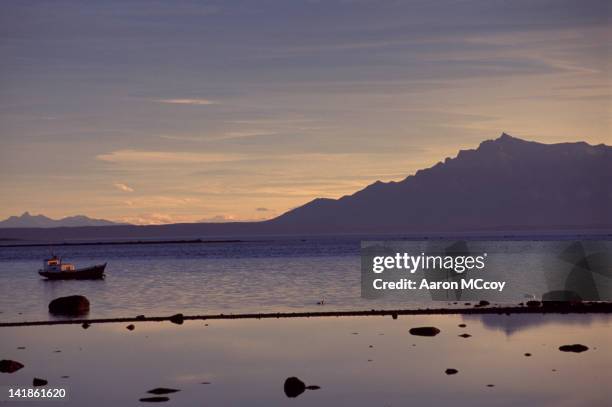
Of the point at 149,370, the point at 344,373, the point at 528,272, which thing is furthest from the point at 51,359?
the point at 528,272

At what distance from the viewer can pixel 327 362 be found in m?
41.1

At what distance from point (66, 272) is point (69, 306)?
6272cm

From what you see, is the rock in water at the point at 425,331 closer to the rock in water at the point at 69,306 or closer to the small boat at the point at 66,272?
the rock in water at the point at 69,306

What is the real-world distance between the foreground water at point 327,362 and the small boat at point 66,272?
236 feet

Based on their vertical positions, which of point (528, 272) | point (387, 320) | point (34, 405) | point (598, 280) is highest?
point (528, 272)

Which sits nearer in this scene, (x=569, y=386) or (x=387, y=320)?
(x=569, y=386)

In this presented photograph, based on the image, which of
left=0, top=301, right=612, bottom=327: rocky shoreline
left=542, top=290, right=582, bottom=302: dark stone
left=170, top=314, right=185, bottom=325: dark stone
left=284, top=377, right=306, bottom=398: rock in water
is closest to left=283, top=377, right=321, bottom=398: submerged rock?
left=284, top=377, right=306, bottom=398: rock in water

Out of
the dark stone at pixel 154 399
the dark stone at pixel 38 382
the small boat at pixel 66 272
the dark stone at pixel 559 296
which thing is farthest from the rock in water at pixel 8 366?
the small boat at pixel 66 272

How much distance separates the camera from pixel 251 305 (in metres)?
75.6

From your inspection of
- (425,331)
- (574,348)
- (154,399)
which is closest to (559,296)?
(425,331)

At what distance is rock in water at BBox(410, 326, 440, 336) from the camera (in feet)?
167

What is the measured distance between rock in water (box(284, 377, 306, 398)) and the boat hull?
3802 inches

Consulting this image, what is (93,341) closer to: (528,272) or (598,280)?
(598,280)

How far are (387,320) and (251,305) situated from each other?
19463 millimetres
